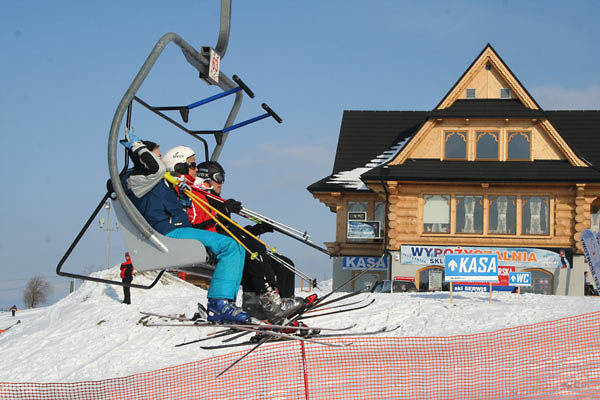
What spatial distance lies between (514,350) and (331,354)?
3.00 meters

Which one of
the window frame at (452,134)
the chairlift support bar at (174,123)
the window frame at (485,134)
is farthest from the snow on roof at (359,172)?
the chairlift support bar at (174,123)

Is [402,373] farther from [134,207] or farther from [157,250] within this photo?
[134,207]

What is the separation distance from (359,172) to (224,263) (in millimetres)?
27293

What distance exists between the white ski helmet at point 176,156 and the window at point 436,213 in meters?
24.6

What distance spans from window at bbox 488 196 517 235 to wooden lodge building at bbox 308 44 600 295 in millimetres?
39

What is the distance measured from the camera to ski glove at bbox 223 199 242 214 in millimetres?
6566

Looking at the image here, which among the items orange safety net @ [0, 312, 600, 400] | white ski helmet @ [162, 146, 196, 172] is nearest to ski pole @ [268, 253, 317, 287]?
white ski helmet @ [162, 146, 196, 172]

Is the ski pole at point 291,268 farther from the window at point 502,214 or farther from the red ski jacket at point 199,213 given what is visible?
the window at point 502,214

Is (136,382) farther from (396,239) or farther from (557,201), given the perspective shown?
(557,201)

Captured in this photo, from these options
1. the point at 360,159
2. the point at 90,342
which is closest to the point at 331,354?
the point at 90,342

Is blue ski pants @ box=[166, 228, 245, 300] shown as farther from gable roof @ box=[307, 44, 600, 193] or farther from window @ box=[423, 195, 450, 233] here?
window @ box=[423, 195, 450, 233]

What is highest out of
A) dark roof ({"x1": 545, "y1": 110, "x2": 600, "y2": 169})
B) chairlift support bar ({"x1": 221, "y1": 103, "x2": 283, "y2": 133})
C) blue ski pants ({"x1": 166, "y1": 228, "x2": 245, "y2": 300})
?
dark roof ({"x1": 545, "y1": 110, "x2": 600, "y2": 169})

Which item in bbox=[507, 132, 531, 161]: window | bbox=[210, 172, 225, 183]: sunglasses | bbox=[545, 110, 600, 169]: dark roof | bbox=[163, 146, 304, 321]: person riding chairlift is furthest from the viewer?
bbox=[545, 110, 600, 169]: dark roof

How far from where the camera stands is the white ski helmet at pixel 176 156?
22.1ft
